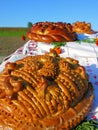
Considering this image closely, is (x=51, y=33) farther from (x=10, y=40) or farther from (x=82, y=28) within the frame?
(x=10, y=40)

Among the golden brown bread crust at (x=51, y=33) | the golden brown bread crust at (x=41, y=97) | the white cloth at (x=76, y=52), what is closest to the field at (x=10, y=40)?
the golden brown bread crust at (x=51, y=33)

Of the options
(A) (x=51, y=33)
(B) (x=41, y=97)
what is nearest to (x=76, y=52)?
(A) (x=51, y=33)

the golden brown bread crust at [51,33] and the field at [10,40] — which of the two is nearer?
the golden brown bread crust at [51,33]

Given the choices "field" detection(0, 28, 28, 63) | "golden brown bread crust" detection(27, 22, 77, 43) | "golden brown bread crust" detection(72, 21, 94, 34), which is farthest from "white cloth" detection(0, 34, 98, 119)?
"field" detection(0, 28, 28, 63)

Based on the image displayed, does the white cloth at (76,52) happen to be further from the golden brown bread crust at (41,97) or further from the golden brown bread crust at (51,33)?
the golden brown bread crust at (41,97)

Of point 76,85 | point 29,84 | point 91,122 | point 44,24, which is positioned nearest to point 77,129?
point 91,122

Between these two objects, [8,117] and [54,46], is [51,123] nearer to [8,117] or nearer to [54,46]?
[8,117]

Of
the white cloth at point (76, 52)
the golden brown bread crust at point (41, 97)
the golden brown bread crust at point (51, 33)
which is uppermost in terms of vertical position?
the golden brown bread crust at point (51, 33)
